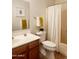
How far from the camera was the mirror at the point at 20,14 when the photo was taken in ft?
8.86

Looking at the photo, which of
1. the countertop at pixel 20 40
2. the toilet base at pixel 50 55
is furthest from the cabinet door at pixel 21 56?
the toilet base at pixel 50 55

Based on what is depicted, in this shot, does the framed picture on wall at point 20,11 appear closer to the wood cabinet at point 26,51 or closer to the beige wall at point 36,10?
the beige wall at point 36,10

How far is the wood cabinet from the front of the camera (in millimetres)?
1832

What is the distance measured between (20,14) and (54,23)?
1.32m

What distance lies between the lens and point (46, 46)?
2994 mm

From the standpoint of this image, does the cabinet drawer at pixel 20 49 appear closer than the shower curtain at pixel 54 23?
Yes

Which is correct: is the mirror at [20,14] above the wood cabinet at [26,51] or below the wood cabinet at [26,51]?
above

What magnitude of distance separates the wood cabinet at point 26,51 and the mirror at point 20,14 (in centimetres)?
71

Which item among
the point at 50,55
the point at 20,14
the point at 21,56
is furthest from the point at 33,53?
the point at 20,14

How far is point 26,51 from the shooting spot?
218 cm

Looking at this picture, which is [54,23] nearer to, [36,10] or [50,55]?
[36,10]
